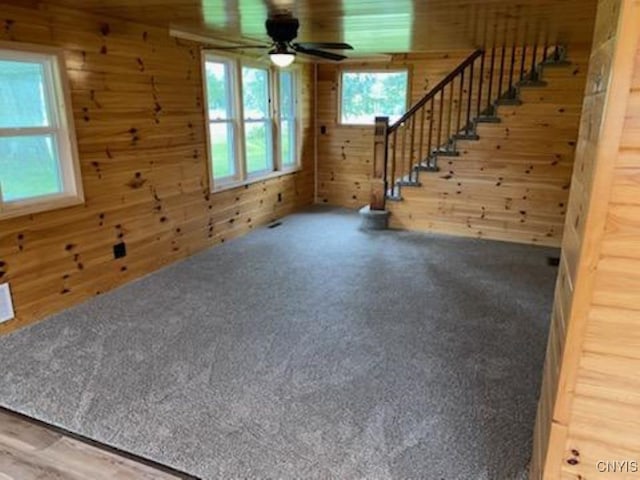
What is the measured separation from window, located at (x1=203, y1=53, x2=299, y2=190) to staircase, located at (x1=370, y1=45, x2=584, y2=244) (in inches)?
58.1

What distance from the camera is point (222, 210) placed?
5230 millimetres

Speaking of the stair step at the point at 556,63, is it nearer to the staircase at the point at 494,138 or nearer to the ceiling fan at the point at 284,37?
the staircase at the point at 494,138

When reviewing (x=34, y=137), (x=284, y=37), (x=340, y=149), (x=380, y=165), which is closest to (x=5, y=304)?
(x=34, y=137)

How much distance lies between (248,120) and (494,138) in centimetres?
286

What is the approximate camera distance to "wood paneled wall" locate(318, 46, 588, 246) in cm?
500

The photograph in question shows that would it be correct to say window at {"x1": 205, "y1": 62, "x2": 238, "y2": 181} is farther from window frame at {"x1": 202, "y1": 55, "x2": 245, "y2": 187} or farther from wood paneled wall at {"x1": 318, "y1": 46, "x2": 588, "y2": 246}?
wood paneled wall at {"x1": 318, "y1": 46, "x2": 588, "y2": 246}

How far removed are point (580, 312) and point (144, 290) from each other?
3396 mm

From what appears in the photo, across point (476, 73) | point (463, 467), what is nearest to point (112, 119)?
point (463, 467)

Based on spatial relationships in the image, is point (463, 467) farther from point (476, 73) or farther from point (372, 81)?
point (372, 81)

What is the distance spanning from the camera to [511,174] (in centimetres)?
532

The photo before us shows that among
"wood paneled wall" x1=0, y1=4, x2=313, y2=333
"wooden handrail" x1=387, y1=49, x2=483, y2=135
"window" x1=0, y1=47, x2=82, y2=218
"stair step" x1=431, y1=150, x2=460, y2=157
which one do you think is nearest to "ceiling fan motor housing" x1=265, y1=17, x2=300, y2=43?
"wood paneled wall" x1=0, y1=4, x2=313, y2=333

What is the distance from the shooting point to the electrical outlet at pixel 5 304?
307 centimetres

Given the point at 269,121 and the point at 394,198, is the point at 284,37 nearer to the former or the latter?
the point at 269,121

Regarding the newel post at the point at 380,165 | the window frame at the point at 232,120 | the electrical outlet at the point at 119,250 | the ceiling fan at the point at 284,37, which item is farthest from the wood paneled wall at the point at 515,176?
the electrical outlet at the point at 119,250
